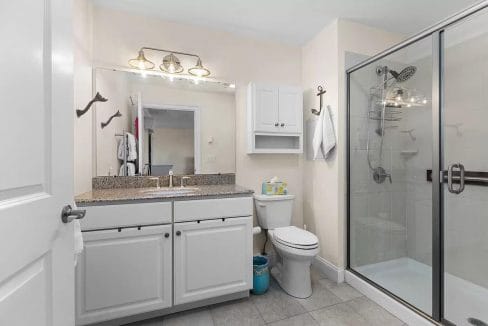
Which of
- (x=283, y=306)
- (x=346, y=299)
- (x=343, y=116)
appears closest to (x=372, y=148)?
(x=343, y=116)

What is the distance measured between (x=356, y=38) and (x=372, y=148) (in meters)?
1.06

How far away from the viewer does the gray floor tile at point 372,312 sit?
1.55 metres

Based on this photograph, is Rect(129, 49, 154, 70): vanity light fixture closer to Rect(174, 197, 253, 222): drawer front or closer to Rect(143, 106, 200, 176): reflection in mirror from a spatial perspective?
Rect(143, 106, 200, 176): reflection in mirror

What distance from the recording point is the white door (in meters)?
0.58

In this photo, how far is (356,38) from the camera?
2.14m

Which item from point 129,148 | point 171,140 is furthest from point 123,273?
point 171,140

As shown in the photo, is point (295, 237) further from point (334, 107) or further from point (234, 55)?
point (234, 55)

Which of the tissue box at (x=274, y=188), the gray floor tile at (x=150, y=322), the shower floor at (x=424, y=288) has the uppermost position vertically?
the tissue box at (x=274, y=188)

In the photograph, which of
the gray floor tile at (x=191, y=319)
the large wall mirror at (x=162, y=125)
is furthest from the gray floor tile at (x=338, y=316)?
the large wall mirror at (x=162, y=125)

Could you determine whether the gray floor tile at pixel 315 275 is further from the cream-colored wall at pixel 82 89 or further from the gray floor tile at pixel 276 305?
the cream-colored wall at pixel 82 89

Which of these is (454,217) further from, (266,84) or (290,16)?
(290,16)

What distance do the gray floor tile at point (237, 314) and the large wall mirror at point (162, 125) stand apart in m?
1.15

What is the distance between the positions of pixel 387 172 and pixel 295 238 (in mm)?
1170

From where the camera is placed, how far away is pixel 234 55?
233 centimetres
